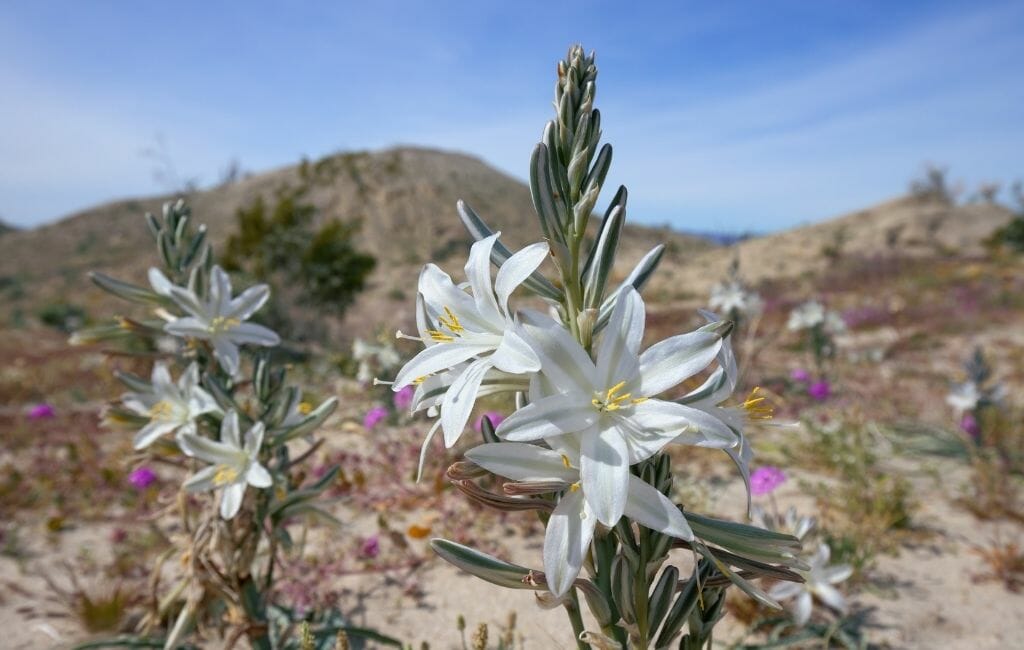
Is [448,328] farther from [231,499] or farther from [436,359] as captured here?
[231,499]

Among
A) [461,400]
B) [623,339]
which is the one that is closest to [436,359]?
[461,400]

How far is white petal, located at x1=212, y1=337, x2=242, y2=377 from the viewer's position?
82.5 inches

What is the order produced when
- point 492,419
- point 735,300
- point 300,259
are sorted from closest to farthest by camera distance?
point 492,419, point 735,300, point 300,259

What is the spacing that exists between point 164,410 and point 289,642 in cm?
105

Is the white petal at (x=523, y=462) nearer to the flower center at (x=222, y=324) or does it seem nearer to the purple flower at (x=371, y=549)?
the flower center at (x=222, y=324)

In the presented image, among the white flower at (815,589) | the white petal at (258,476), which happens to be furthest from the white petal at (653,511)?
the white flower at (815,589)

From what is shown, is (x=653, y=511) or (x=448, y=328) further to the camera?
(x=448, y=328)

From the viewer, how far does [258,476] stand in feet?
6.24

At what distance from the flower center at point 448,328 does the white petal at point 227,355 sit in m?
1.19

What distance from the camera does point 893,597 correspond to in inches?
112

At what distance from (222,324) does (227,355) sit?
0.12 meters

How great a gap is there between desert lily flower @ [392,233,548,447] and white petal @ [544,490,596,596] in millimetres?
242

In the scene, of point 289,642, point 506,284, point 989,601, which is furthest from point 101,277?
point 989,601

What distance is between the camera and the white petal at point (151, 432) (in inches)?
81.2
